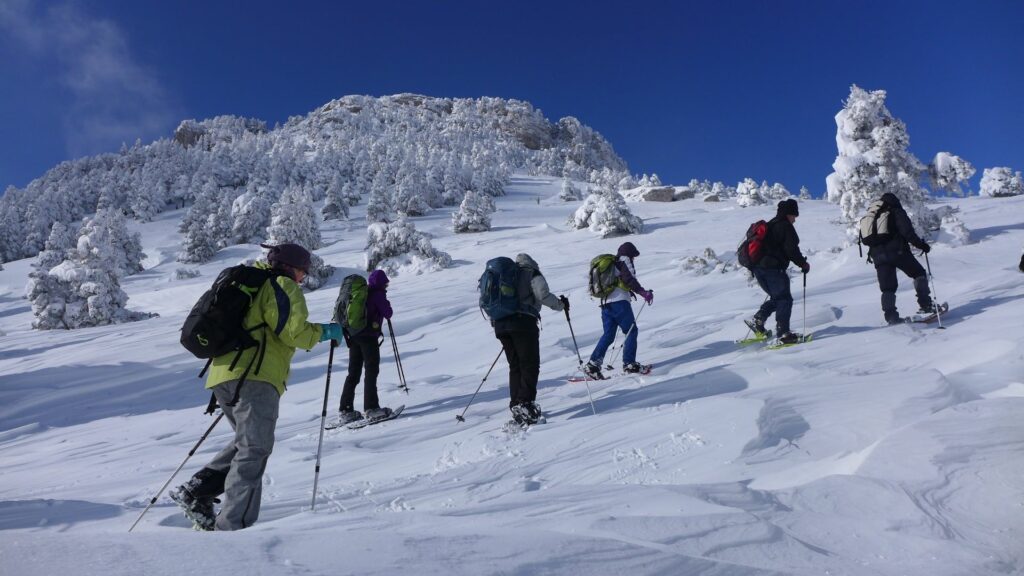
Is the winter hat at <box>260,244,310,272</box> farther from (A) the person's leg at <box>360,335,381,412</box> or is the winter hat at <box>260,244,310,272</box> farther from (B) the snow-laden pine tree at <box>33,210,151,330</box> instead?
(B) the snow-laden pine tree at <box>33,210,151,330</box>

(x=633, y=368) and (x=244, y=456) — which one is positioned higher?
(x=244, y=456)

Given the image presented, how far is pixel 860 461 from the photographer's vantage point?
3133 mm

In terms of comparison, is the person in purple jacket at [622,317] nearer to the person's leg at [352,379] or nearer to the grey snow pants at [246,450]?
the person's leg at [352,379]

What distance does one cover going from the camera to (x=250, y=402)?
3326mm

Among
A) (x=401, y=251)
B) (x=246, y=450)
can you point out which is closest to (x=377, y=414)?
(x=246, y=450)

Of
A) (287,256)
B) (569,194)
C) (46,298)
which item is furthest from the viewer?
(569,194)

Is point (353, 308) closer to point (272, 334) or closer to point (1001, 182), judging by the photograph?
point (272, 334)

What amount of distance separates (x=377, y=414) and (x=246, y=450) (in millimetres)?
3433

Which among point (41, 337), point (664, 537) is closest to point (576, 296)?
point (664, 537)

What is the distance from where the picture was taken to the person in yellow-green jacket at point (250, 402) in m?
3.22

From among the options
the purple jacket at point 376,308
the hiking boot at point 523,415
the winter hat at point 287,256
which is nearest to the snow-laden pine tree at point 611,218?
the purple jacket at point 376,308

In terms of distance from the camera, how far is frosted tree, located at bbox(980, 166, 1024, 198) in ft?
107

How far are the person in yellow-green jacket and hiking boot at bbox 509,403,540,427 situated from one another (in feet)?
7.91

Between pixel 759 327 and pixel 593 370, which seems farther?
pixel 759 327
